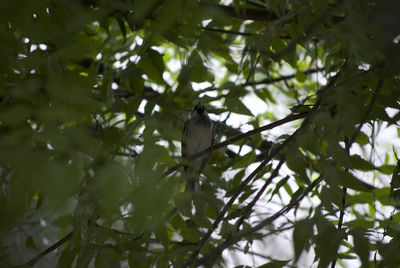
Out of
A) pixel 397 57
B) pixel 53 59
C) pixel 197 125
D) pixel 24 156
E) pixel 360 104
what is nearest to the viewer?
pixel 24 156

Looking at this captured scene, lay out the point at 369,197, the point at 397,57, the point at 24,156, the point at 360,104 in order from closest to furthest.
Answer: the point at 24,156 < the point at 397,57 < the point at 360,104 < the point at 369,197

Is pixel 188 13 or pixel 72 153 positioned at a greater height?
pixel 188 13

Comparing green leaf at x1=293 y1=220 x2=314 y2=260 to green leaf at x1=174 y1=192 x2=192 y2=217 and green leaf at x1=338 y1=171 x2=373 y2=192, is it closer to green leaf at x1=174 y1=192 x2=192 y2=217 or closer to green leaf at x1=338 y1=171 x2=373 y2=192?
green leaf at x1=174 y1=192 x2=192 y2=217

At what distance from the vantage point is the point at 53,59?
1.17 m

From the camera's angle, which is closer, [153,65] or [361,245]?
[361,245]

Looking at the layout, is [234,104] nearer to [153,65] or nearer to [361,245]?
[153,65]

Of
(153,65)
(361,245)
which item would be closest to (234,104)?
(153,65)

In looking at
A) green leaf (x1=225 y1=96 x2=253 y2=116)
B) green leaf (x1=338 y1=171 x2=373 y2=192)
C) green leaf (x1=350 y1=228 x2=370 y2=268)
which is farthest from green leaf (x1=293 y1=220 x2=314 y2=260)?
green leaf (x1=225 y1=96 x2=253 y2=116)

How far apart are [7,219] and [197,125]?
2.38 metres

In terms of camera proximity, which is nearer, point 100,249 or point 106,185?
point 106,185

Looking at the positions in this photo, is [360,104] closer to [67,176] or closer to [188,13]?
[188,13]

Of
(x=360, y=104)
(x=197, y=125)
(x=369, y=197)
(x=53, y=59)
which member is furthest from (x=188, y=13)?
(x=197, y=125)

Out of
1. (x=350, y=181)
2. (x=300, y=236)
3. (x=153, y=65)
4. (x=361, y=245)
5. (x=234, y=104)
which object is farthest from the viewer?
(x=153, y=65)

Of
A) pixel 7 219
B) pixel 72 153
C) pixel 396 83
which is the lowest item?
pixel 7 219
